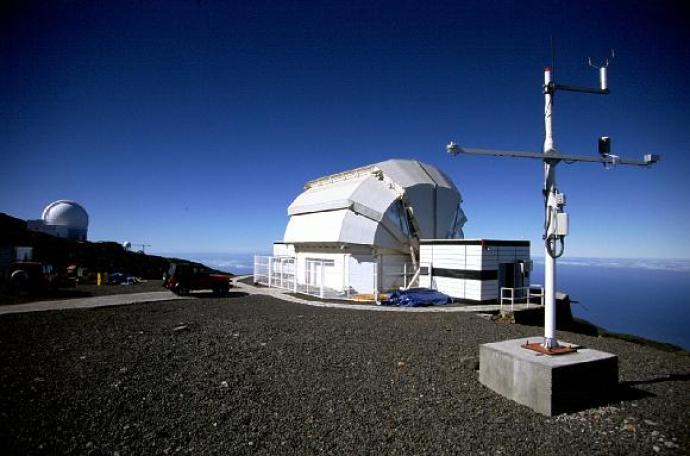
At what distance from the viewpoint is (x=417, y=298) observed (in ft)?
58.6

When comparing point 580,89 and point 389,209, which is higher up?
point 580,89

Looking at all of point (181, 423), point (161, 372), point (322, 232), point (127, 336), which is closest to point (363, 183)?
point (322, 232)

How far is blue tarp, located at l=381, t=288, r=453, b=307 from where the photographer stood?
17.7 m

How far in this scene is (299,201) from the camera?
99.9 feet

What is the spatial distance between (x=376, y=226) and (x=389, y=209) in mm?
1488

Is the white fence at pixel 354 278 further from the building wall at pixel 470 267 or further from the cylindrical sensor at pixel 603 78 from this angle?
the cylindrical sensor at pixel 603 78

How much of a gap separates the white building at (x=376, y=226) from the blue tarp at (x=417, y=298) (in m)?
1.87

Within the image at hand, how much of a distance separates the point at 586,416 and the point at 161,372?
8.03 meters

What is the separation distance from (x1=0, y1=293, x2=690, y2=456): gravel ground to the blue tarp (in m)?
6.32

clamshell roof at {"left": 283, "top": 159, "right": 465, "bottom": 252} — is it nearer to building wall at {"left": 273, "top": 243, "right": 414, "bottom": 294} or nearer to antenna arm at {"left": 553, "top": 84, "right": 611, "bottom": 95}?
building wall at {"left": 273, "top": 243, "right": 414, "bottom": 294}

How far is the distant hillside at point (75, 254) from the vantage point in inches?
1396

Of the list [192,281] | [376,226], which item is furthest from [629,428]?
[192,281]

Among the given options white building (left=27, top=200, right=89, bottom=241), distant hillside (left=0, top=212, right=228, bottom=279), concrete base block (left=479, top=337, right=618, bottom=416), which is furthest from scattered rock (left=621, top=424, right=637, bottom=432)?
white building (left=27, top=200, right=89, bottom=241)

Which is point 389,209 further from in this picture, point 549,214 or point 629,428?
point 629,428
